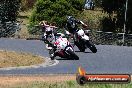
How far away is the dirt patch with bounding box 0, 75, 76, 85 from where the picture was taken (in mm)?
14656

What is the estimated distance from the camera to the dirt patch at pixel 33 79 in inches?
577

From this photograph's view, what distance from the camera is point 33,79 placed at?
1536 centimetres

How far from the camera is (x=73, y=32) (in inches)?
1033

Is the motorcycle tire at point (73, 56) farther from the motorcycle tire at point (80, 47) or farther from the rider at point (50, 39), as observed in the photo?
the motorcycle tire at point (80, 47)

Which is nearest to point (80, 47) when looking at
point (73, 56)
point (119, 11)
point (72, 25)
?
point (72, 25)

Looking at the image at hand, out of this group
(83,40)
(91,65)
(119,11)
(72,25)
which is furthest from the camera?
(119,11)

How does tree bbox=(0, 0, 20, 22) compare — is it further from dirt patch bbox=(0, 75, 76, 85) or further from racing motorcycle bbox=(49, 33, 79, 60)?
dirt patch bbox=(0, 75, 76, 85)

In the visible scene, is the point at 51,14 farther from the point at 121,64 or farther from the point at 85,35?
the point at 121,64

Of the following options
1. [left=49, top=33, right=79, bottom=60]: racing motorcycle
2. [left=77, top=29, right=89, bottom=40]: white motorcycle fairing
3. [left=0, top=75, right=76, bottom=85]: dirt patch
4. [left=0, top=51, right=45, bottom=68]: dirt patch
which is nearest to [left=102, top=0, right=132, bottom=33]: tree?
[left=77, top=29, right=89, bottom=40]: white motorcycle fairing

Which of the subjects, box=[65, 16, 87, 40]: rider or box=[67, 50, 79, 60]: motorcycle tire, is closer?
box=[67, 50, 79, 60]: motorcycle tire

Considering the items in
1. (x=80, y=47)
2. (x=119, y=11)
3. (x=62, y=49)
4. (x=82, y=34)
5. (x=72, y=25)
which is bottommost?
(x=80, y=47)

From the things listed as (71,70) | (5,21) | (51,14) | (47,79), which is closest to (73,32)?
(71,70)

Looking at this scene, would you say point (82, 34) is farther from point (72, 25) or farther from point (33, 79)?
point (33, 79)

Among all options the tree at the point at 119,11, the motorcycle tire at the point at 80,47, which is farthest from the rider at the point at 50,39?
the tree at the point at 119,11
